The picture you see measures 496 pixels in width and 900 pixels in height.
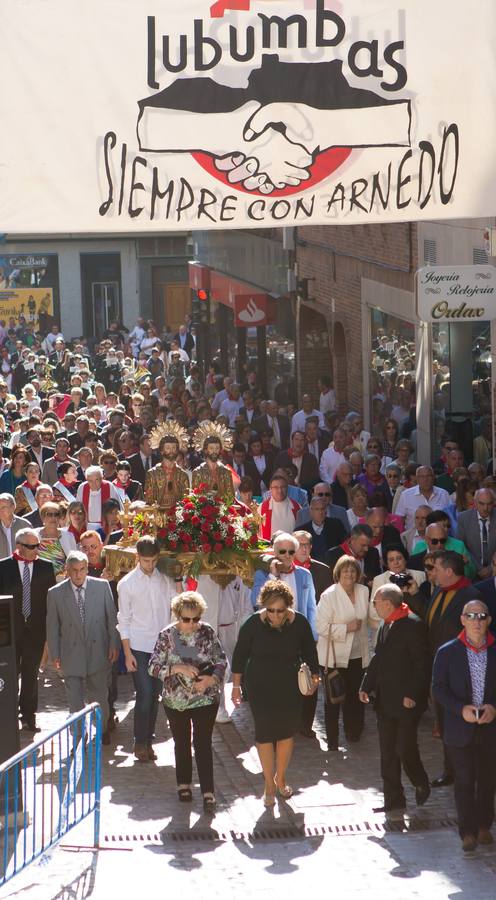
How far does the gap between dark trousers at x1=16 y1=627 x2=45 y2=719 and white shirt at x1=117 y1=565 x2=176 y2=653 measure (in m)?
1.06

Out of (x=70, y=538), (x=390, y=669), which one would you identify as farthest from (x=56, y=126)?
(x=70, y=538)

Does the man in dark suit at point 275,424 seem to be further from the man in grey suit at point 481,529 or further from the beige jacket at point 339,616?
the beige jacket at point 339,616

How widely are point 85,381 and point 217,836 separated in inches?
798

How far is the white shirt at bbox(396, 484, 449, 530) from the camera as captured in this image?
1579cm

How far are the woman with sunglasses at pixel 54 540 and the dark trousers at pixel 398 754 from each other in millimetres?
3858

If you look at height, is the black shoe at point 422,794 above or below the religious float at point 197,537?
below

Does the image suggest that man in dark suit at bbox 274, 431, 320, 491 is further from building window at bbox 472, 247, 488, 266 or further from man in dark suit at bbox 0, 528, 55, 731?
man in dark suit at bbox 0, 528, 55, 731

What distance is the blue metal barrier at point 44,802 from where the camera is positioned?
902 centimetres

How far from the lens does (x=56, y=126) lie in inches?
357

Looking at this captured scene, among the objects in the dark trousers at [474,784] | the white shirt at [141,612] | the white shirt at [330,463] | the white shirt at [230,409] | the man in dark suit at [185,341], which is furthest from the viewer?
the man in dark suit at [185,341]

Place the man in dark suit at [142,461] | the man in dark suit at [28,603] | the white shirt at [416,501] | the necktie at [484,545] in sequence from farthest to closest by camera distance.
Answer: the man in dark suit at [142,461], the white shirt at [416,501], the necktie at [484,545], the man in dark suit at [28,603]

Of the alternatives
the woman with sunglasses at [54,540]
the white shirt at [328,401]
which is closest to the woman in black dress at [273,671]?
the woman with sunglasses at [54,540]

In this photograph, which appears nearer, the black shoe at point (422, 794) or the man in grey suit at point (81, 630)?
the black shoe at point (422, 794)

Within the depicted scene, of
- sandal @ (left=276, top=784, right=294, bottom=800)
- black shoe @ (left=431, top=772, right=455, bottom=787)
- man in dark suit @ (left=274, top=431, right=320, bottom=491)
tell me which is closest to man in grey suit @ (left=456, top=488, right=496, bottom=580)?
black shoe @ (left=431, top=772, right=455, bottom=787)
